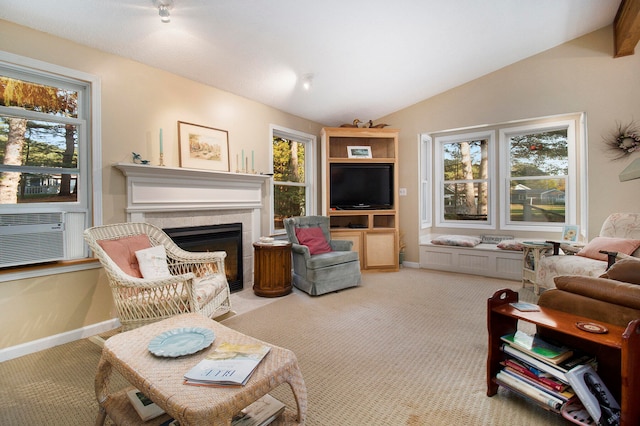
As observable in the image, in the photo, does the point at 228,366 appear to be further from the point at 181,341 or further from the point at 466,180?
the point at 466,180

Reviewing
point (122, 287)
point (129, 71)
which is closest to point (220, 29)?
point (129, 71)

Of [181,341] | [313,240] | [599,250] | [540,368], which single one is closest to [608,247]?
[599,250]

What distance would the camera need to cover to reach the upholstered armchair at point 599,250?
301 cm

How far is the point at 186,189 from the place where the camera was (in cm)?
325

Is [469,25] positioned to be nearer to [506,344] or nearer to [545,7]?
[545,7]

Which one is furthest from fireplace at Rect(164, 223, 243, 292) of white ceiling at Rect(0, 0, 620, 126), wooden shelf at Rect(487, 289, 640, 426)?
wooden shelf at Rect(487, 289, 640, 426)

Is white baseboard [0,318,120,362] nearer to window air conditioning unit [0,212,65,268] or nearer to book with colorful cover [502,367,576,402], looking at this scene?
window air conditioning unit [0,212,65,268]

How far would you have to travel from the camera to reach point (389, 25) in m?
3.09

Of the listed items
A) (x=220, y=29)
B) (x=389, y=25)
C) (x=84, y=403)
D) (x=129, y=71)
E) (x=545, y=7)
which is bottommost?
(x=84, y=403)

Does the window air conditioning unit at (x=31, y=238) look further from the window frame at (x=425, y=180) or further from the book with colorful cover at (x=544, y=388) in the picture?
the window frame at (x=425, y=180)

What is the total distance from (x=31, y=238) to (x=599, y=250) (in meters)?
5.08

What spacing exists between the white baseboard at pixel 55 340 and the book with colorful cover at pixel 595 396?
3.24 metres

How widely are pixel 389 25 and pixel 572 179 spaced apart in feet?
11.2

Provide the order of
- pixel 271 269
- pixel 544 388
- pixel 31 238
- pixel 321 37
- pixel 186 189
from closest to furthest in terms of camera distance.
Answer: pixel 544 388
pixel 31 238
pixel 321 37
pixel 186 189
pixel 271 269
